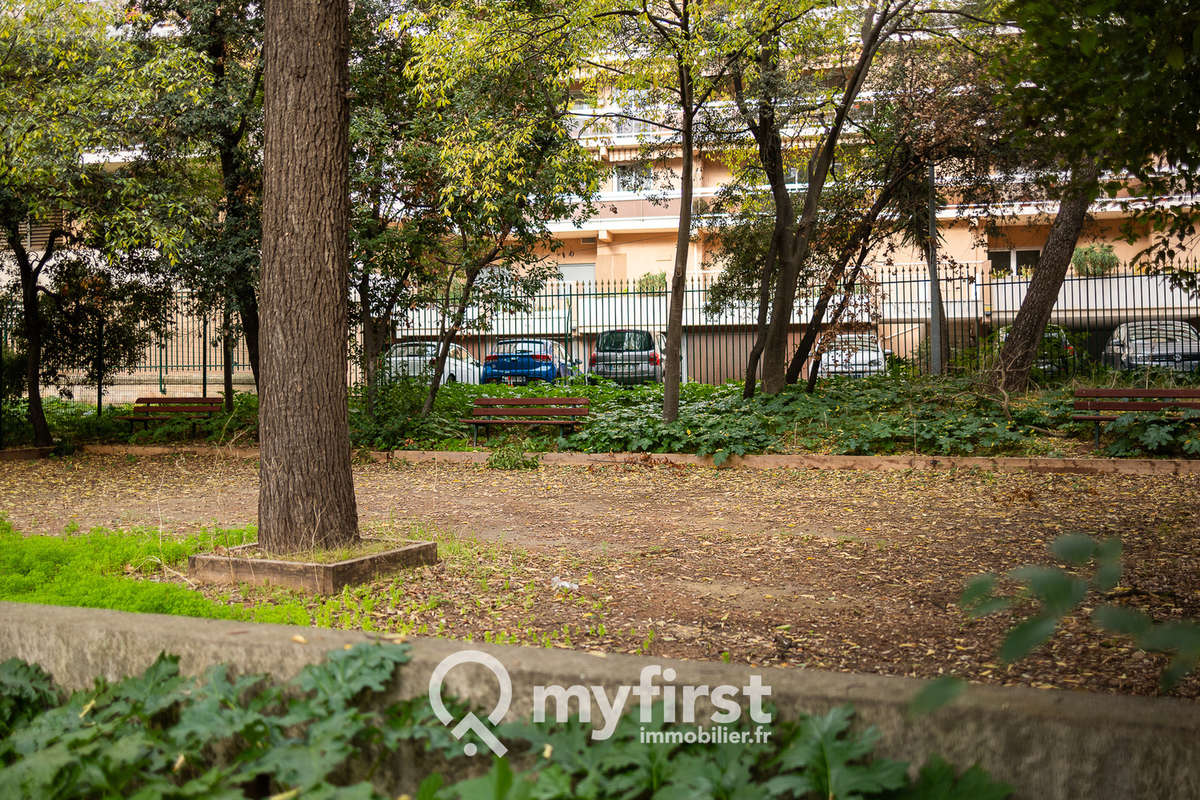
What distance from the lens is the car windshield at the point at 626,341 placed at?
19.5 metres

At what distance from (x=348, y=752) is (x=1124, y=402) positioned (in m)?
11.0

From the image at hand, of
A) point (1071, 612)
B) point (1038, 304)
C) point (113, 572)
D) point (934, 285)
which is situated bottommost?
point (113, 572)

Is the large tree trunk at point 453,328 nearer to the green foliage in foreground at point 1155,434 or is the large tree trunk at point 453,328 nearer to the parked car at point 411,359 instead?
the parked car at point 411,359

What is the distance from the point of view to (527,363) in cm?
1938

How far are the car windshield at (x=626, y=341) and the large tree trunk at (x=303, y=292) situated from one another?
1398cm

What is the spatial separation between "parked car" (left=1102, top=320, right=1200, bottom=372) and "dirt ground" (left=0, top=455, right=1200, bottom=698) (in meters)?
7.83

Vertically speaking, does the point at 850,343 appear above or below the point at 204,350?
below

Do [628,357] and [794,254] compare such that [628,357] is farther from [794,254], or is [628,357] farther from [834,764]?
[834,764]

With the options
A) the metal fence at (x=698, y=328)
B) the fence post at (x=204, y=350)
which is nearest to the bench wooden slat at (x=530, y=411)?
the metal fence at (x=698, y=328)

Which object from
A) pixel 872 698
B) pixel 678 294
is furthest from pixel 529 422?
pixel 872 698

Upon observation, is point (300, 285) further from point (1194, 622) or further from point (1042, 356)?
point (1042, 356)

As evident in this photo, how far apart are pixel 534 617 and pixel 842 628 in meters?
1.53

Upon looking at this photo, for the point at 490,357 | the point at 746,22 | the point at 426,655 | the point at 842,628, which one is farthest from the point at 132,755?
the point at 490,357

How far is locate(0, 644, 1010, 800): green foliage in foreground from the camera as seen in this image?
1957 millimetres
